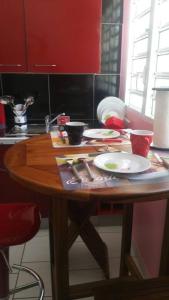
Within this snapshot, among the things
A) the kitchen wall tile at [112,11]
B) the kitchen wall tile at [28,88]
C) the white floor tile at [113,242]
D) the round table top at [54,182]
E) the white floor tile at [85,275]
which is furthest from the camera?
the kitchen wall tile at [28,88]

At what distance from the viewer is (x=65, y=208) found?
0.83 m

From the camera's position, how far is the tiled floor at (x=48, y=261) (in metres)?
1.66

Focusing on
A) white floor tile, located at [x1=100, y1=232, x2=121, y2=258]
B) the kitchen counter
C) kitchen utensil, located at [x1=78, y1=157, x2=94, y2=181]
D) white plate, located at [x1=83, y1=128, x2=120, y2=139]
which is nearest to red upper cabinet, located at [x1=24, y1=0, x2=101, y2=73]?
the kitchen counter

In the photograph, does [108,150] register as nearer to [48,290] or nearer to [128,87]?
[48,290]

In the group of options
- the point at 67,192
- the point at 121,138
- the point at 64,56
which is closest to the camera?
the point at 67,192

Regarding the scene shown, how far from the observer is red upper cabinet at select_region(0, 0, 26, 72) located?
1.84 meters

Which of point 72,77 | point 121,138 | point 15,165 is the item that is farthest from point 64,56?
point 15,165

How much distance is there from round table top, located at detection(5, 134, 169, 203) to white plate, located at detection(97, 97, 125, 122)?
116 centimetres

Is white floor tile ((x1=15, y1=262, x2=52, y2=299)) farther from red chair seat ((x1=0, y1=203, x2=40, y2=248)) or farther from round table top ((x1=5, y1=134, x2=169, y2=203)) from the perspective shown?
round table top ((x1=5, y1=134, x2=169, y2=203))

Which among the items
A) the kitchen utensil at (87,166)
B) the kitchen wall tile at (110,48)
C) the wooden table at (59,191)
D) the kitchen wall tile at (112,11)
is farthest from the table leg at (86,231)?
the kitchen wall tile at (112,11)

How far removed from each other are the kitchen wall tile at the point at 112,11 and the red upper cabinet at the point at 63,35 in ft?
1.02

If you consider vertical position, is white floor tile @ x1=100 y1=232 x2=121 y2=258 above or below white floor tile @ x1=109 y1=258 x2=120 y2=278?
above

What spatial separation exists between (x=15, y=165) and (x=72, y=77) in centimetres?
159

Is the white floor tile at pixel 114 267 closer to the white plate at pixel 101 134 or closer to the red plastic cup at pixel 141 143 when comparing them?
the white plate at pixel 101 134
